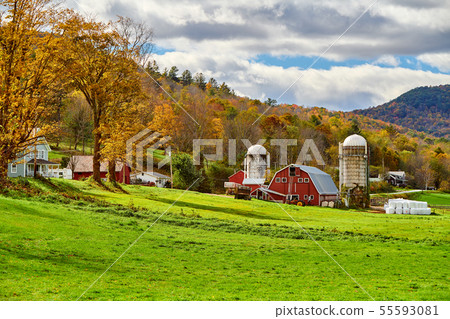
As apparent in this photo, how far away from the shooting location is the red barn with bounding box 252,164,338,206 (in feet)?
209

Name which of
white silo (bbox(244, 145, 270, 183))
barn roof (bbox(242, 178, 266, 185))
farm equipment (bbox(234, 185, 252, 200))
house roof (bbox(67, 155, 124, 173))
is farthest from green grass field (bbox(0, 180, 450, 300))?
white silo (bbox(244, 145, 270, 183))

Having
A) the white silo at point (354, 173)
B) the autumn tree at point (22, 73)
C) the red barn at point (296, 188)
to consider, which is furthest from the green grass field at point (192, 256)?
the white silo at point (354, 173)

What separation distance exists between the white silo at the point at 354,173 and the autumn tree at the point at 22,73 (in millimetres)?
43934

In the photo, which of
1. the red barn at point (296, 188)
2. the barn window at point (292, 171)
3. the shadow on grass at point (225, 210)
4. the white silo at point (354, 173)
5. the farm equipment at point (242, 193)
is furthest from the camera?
the white silo at point (354, 173)

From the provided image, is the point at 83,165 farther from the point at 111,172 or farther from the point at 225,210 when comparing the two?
the point at 225,210

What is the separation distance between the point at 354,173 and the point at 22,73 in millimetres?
47598

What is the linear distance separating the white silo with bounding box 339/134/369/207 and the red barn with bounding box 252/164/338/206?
3.70 meters

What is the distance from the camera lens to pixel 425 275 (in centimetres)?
1900

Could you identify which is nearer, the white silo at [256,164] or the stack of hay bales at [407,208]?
the stack of hay bales at [407,208]

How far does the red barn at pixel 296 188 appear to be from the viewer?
63844 millimetres

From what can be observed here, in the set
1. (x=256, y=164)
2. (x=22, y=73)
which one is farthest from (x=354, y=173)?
(x=22, y=73)

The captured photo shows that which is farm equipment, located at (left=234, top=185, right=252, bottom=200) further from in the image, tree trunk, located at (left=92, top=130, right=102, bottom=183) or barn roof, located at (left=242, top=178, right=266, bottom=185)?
tree trunk, located at (left=92, top=130, right=102, bottom=183)

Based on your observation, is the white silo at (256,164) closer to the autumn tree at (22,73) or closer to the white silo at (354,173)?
the white silo at (354,173)
